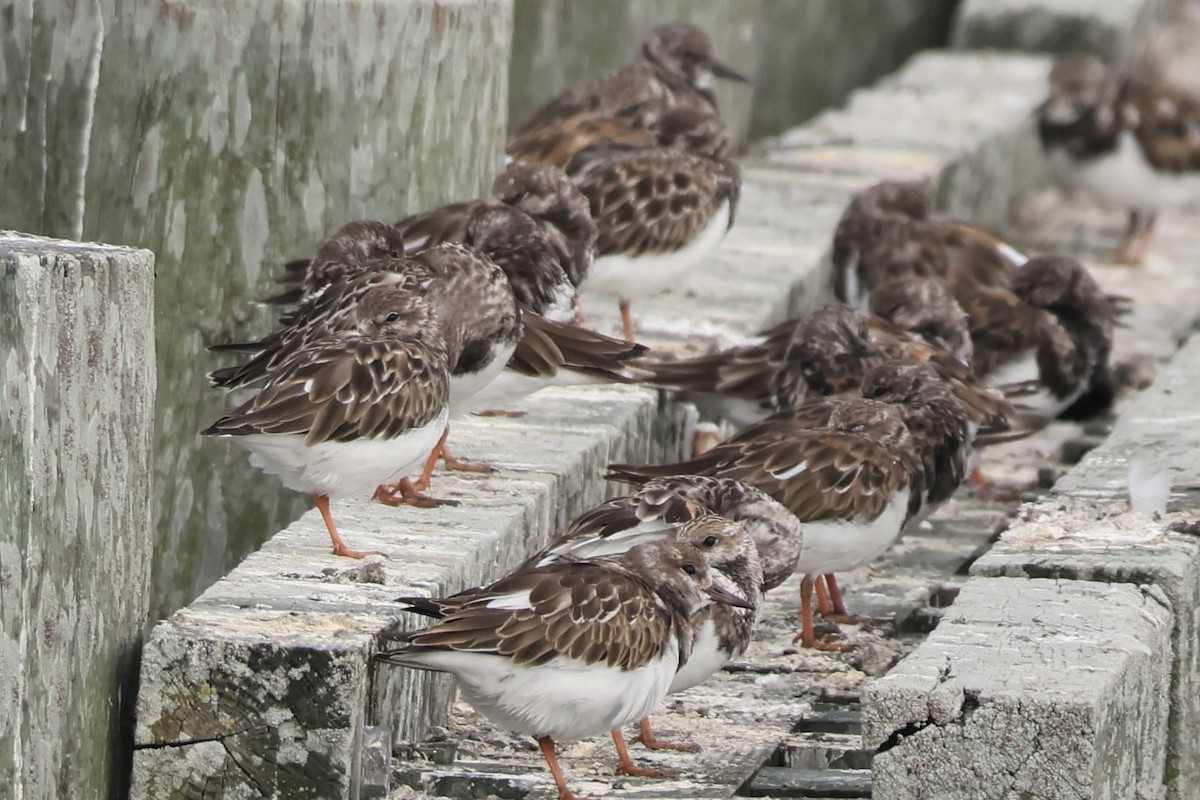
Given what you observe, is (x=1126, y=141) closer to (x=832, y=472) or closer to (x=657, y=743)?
(x=832, y=472)

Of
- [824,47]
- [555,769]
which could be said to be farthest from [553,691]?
[824,47]

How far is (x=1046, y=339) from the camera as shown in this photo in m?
7.45

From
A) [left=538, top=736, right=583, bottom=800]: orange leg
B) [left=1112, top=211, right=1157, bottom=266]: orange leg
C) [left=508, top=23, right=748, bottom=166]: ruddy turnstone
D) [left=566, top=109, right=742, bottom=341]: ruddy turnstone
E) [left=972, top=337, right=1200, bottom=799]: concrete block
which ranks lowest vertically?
[left=538, top=736, right=583, bottom=800]: orange leg

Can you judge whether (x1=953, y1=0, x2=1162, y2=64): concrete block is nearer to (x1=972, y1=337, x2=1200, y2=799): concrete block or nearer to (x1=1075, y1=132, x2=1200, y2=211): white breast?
(x1=1075, y1=132, x2=1200, y2=211): white breast

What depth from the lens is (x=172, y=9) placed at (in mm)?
5430

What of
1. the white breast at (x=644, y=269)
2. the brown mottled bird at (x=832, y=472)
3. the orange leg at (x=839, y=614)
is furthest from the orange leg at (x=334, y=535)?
the white breast at (x=644, y=269)

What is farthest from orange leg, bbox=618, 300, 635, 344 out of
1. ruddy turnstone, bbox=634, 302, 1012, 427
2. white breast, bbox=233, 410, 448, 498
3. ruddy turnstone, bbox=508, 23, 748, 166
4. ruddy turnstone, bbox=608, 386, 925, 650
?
white breast, bbox=233, 410, 448, 498

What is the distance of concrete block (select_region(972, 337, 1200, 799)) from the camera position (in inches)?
184

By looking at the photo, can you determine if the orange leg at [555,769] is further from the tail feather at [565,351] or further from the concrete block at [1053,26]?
the concrete block at [1053,26]

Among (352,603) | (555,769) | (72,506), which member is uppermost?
(72,506)

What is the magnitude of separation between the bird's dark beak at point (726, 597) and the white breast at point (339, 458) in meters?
0.68

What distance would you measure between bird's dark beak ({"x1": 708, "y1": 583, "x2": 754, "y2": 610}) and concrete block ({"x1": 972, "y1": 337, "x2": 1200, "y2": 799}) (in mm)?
606

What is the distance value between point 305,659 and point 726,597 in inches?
33.6

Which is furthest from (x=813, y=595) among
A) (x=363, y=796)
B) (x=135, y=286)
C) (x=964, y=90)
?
(x=964, y=90)
